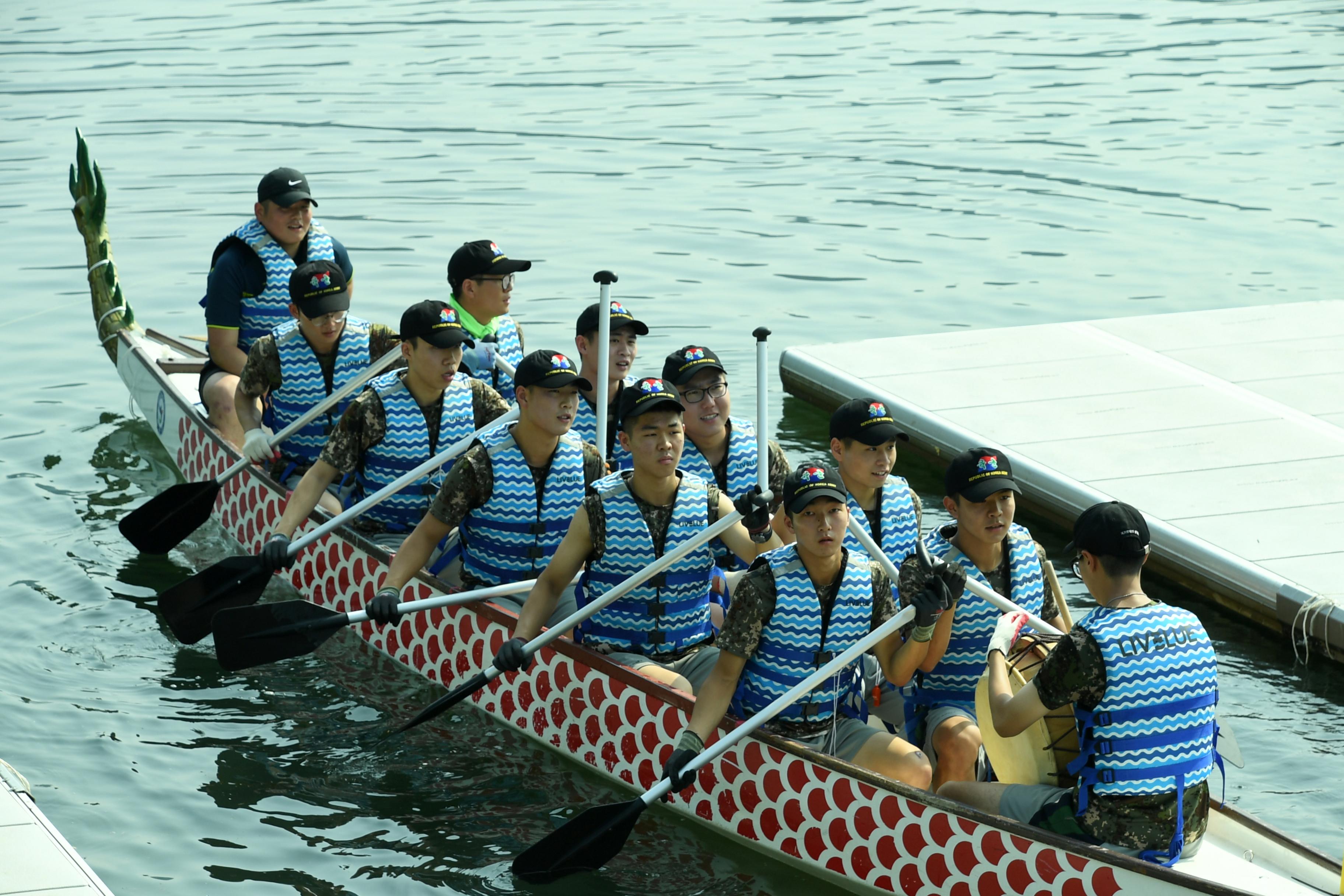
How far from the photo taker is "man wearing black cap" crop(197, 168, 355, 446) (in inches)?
418

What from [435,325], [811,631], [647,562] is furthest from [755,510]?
[435,325]

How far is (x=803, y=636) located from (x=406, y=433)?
3077 mm

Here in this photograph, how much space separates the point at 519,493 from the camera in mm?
8164

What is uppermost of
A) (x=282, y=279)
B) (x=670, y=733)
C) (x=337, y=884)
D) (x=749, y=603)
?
(x=282, y=279)

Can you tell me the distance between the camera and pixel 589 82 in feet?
80.7

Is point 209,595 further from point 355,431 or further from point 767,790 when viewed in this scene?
point 767,790

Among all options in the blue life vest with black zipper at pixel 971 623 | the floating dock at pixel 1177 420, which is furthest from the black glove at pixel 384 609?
the floating dock at pixel 1177 420

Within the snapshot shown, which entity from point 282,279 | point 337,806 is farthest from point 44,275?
point 337,806

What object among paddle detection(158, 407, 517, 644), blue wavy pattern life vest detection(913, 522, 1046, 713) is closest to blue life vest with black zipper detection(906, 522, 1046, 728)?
blue wavy pattern life vest detection(913, 522, 1046, 713)

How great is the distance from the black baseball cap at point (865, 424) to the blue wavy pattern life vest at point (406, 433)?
2.48 metres

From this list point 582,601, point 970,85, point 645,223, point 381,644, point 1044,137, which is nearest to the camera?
point 582,601

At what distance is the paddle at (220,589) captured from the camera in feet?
29.5

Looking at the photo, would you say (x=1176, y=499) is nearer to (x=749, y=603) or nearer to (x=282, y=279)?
(x=749, y=603)

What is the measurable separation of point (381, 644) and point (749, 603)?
332cm
